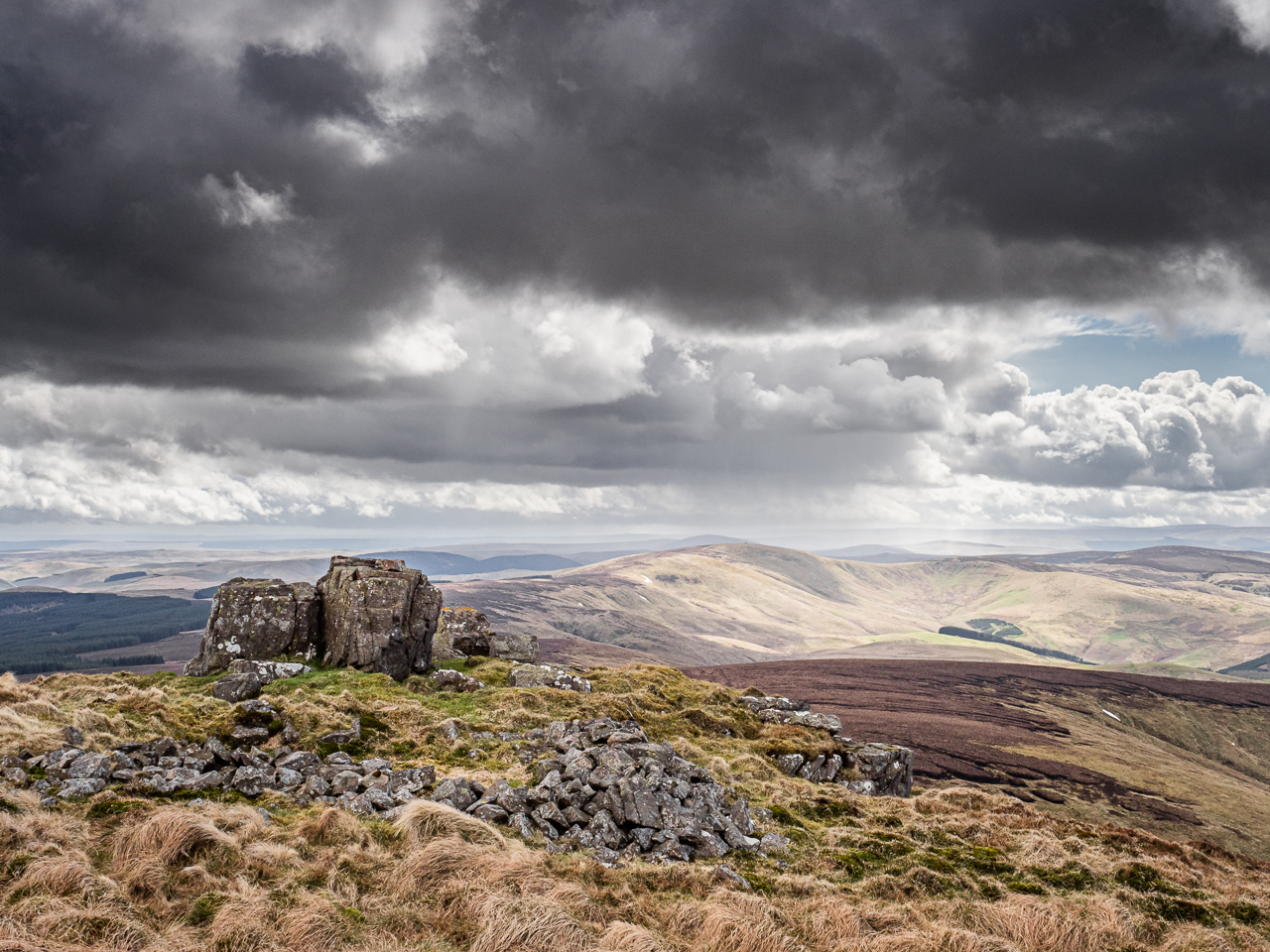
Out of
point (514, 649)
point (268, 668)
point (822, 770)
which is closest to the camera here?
point (268, 668)

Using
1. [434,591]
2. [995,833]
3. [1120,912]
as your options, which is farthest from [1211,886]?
[434,591]

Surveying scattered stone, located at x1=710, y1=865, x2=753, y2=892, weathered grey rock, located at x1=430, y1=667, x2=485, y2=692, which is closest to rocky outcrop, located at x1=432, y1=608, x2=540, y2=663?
weathered grey rock, located at x1=430, y1=667, x2=485, y2=692

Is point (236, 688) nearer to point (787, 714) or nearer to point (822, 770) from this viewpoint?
point (822, 770)

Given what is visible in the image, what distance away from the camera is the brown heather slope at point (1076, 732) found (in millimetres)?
68875

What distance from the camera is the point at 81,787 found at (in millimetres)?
15609

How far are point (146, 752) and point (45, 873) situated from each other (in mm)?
9053

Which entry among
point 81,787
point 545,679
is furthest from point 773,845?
point 545,679

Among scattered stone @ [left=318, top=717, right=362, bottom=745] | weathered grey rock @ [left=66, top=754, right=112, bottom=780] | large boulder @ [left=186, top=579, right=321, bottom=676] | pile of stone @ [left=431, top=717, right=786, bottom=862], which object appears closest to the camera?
weathered grey rock @ [left=66, top=754, right=112, bottom=780]

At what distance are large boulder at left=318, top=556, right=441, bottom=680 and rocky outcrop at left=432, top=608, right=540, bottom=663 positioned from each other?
5680mm

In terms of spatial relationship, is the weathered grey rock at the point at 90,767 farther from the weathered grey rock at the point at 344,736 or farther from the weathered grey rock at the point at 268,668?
the weathered grey rock at the point at 268,668

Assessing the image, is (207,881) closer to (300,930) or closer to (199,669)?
(300,930)

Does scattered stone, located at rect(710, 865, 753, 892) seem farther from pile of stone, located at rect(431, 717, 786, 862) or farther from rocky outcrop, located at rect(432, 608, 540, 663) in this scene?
rocky outcrop, located at rect(432, 608, 540, 663)

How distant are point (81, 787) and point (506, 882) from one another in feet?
37.0

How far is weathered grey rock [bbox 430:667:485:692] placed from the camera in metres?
34.7
